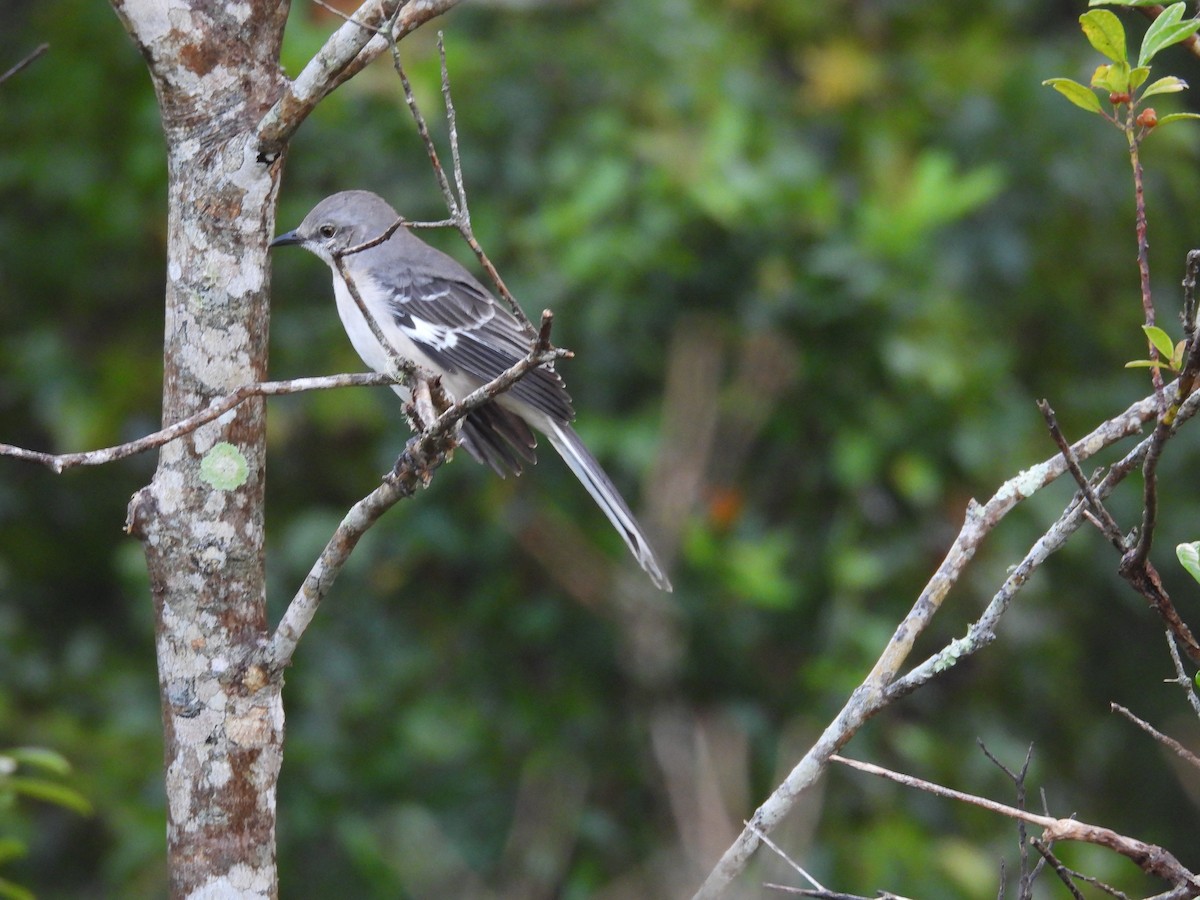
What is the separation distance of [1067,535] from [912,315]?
2887mm

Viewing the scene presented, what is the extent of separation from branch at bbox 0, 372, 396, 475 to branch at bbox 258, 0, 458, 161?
1.59 ft

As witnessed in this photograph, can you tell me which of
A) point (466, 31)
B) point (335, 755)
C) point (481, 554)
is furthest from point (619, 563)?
point (466, 31)

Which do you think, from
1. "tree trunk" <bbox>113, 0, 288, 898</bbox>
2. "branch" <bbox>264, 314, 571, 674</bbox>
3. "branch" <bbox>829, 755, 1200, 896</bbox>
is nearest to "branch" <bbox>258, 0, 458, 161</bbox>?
"tree trunk" <bbox>113, 0, 288, 898</bbox>

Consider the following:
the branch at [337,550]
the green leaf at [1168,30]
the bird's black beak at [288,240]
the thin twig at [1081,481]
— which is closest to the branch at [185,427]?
the branch at [337,550]

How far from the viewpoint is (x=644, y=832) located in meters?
5.47

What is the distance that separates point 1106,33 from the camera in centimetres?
214

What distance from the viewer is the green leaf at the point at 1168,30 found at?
1949 millimetres

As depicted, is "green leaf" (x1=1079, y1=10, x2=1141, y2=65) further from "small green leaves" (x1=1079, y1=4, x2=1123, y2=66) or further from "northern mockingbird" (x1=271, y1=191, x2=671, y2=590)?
"northern mockingbird" (x1=271, y1=191, x2=671, y2=590)

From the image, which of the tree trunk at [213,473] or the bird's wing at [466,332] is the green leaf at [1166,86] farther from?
the bird's wing at [466,332]

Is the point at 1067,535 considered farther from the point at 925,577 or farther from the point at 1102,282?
the point at 1102,282

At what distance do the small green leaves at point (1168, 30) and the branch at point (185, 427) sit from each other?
1.33 m

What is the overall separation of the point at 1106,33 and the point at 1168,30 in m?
0.18

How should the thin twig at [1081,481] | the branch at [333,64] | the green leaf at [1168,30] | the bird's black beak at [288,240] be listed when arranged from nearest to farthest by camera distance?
1. the thin twig at [1081,481]
2. the green leaf at [1168,30]
3. the branch at [333,64]
4. the bird's black beak at [288,240]

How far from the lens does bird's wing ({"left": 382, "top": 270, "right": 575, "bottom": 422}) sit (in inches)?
166
